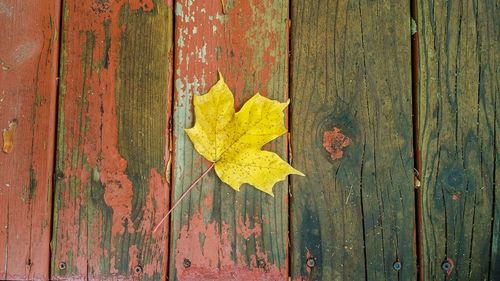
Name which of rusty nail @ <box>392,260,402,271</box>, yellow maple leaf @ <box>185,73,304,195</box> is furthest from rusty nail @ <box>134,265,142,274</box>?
rusty nail @ <box>392,260,402,271</box>

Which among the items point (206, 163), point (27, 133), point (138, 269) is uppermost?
point (27, 133)

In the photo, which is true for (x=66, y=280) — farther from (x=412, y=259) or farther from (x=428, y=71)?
(x=428, y=71)

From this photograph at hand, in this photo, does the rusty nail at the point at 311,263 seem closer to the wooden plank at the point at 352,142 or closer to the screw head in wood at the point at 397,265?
the wooden plank at the point at 352,142

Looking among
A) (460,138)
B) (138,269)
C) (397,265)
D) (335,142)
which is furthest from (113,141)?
(460,138)

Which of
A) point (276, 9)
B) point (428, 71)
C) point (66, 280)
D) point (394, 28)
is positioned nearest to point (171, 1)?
point (276, 9)

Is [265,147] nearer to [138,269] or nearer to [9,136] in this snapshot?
[138,269]
